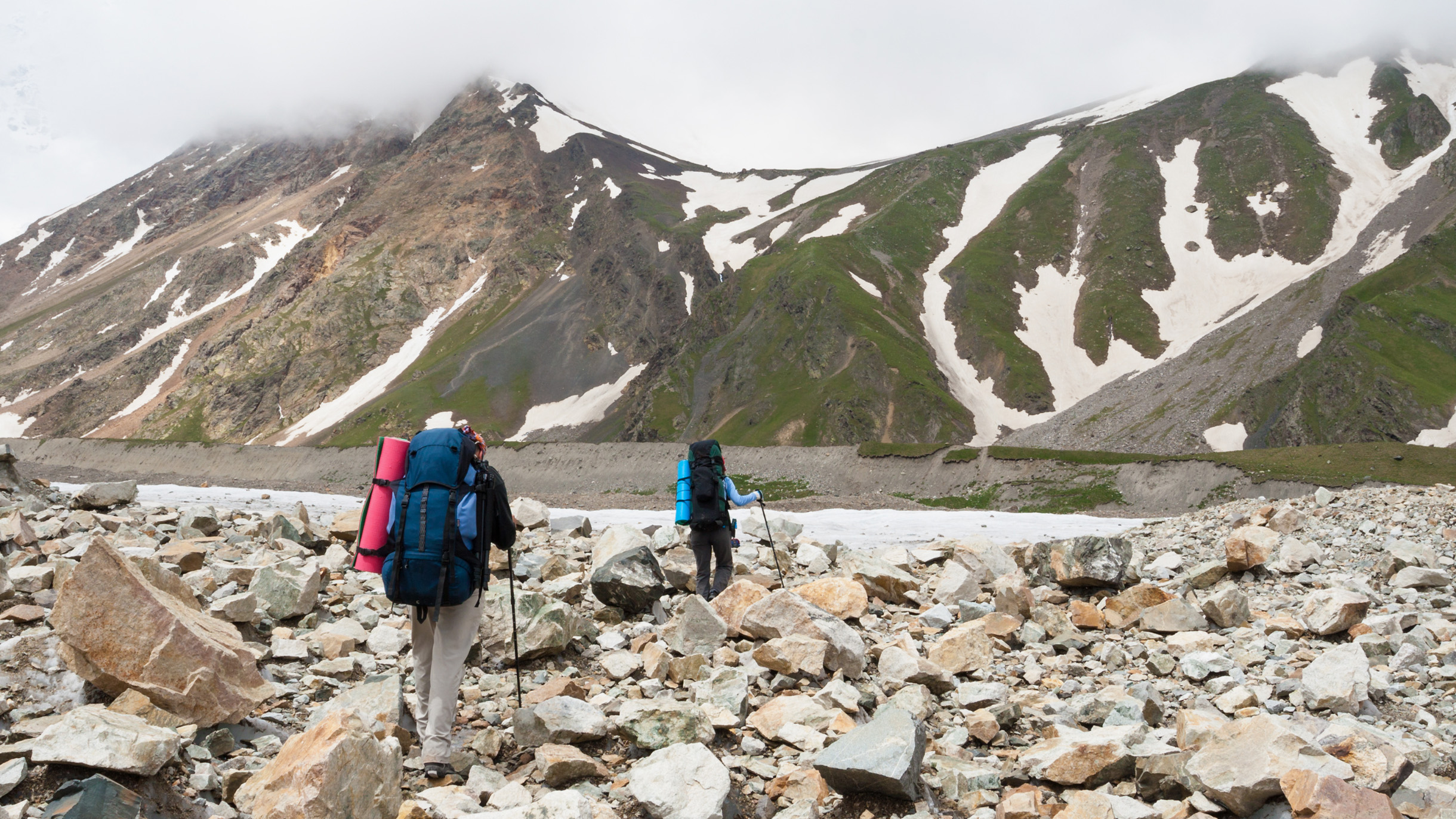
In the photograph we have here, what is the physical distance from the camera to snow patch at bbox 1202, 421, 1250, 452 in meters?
61.8

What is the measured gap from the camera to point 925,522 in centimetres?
2844

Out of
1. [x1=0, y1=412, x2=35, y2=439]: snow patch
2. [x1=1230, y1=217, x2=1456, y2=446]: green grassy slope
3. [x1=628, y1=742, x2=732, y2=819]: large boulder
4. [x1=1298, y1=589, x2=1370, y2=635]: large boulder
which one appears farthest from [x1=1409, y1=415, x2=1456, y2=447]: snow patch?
[x1=0, y1=412, x2=35, y2=439]: snow patch

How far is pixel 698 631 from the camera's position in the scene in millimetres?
9758

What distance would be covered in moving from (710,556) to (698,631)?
2.72 m

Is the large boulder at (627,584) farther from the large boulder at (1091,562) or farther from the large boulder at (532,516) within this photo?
the large boulder at (532,516)

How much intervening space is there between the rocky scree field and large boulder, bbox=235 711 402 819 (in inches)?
0.7

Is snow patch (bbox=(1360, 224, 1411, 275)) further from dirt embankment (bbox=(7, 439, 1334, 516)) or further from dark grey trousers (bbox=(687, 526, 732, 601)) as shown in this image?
dark grey trousers (bbox=(687, 526, 732, 601))

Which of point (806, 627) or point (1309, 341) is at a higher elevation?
point (806, 627)

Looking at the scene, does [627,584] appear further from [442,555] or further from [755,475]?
[755,475]

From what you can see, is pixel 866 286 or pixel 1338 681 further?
pixel 866 286

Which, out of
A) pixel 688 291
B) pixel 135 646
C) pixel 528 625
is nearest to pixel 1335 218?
pixel 688 291

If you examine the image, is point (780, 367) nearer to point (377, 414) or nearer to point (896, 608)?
point (377, 414)

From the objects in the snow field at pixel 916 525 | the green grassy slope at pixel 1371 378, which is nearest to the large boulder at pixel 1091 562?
the snow field at pixel 916 525

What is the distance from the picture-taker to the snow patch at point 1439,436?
56.0 metres
